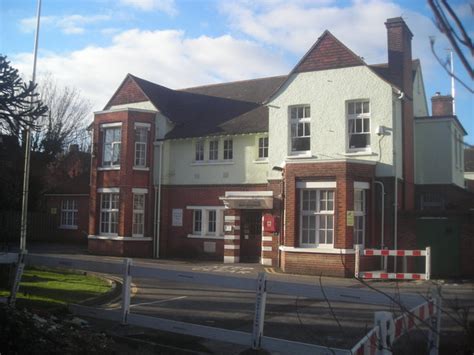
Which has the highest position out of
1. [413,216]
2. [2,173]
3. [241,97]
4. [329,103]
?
[241,97]

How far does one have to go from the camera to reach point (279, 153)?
21.3 meters

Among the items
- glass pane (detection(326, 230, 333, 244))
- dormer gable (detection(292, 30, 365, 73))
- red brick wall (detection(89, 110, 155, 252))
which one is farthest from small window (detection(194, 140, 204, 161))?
glass pane (detection(326, 230, 333, 244))

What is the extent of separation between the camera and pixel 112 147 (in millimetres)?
25453

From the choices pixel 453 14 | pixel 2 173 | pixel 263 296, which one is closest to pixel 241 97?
pixel 2 173

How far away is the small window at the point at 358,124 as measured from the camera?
784 inches

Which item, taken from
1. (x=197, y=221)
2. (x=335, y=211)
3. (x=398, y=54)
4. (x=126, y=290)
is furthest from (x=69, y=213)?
(x=126, y=290)

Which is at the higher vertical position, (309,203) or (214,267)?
(309,203)

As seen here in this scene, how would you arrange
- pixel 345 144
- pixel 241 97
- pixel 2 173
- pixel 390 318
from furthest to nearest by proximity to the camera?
pixel 241 97, pixel 345 144, pixel 2 173, pixel 390 318

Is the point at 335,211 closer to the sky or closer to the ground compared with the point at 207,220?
closer to the sky

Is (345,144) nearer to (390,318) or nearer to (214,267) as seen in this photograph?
(214,267)

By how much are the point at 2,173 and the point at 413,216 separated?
576 inches

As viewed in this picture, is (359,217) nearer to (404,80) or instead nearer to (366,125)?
(366,125)

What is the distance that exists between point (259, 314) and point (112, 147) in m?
20.0

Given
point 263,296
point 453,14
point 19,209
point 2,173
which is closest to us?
point 453,14
